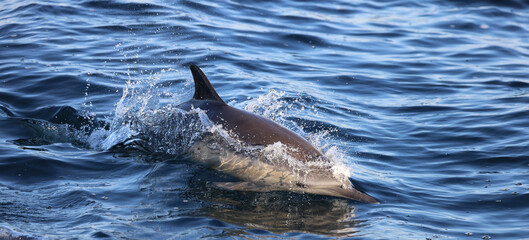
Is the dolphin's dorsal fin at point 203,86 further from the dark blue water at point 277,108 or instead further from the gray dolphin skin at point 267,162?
the dark blue water at point 277,108

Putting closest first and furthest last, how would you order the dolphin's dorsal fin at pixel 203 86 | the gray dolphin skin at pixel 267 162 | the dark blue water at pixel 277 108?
the dark blue water at pixel 277 108, the gray dolphin skin at pixel 267 162, the dolphin's dorsal fin at pixel 203 86

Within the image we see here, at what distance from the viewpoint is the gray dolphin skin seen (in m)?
6.19

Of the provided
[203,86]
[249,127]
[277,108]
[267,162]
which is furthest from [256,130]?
[277,108]

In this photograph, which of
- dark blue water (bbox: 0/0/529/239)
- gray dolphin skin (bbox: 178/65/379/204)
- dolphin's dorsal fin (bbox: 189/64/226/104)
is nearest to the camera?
dark blue water (bbox: 0/0/529/239)

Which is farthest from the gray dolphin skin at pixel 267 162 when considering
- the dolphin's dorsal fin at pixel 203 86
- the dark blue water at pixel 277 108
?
the dark blue water at pixel 277 108

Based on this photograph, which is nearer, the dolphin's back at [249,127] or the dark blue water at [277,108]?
the dark blue water at [277,108]

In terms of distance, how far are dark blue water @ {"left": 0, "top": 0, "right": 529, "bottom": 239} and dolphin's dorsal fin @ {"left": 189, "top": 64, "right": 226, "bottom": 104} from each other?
800 millimetres

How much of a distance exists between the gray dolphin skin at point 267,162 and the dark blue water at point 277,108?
133 millimetres

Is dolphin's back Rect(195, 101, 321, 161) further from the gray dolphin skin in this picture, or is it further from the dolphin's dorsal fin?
the dolphin's dorsal fin

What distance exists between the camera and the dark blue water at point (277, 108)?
5746mm

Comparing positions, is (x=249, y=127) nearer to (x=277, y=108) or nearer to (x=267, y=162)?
(x=267, y=162)

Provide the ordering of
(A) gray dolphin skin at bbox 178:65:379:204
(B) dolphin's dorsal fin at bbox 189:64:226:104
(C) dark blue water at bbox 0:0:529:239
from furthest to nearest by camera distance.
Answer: (B) dolphin's dorsal fin at bbox 189:64:226:104 < (A) gray dolphin skin at bbox 178:65:379:204 < (C) dark blue water at bbox 0:0:529:239

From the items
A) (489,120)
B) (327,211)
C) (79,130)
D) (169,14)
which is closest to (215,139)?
(327,211)

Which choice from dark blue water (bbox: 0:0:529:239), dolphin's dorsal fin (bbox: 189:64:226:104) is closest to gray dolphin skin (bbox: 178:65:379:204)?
dolphin's dorsal fin (bbox: 189:64:226:104)
